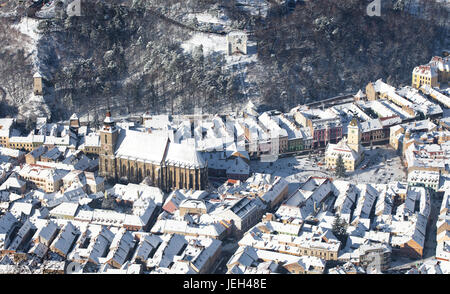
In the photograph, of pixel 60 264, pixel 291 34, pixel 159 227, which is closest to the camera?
pixel 60 264

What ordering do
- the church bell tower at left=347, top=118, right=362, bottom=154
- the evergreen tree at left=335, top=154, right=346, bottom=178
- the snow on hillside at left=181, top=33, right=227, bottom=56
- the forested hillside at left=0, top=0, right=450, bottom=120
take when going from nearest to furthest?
1. the evergreen tree at left=335, top=154, right=346, bottom=178
2. the church bell tower at left=347, top=118, right=362, bottom=154
3. the forested hillside at left=0, top=0, right=450, bottom=120
4. the snow on hillside at left=181, top=33, right=227, bottom=56

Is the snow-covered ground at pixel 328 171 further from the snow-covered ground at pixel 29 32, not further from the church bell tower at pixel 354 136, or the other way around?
the snow-covered ground at pixel 29 32

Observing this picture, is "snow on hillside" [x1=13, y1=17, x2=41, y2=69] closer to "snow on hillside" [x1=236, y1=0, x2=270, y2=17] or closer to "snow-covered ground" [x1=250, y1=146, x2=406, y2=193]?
"snow on hillside" [x1=236, y1=0, x2=270, y2=17]

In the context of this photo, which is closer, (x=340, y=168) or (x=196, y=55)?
(x=340, y=168)

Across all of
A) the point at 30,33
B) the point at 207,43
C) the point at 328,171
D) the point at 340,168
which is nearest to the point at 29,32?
the point at 30,33

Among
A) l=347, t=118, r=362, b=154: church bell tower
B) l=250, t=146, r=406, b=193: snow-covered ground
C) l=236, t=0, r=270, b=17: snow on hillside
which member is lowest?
l=250, t=146, r=406, b=193: snow-covered ground

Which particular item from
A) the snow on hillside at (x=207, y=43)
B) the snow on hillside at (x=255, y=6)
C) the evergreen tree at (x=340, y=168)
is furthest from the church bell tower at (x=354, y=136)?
the snow on hillside at (x=255, y=6)

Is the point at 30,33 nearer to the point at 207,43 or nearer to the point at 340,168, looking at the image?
the point at 207,43

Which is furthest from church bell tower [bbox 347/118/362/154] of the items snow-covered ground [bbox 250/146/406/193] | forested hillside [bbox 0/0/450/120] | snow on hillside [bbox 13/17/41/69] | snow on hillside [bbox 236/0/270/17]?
snow on hillside [bbox 13/17/41/69]

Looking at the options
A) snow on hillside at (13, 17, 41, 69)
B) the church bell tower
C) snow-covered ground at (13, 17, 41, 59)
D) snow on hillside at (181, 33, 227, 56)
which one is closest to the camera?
the church bell tower

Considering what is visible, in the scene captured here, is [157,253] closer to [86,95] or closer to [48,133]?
[48,133]

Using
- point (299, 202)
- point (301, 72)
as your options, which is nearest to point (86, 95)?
point (301, 72)
